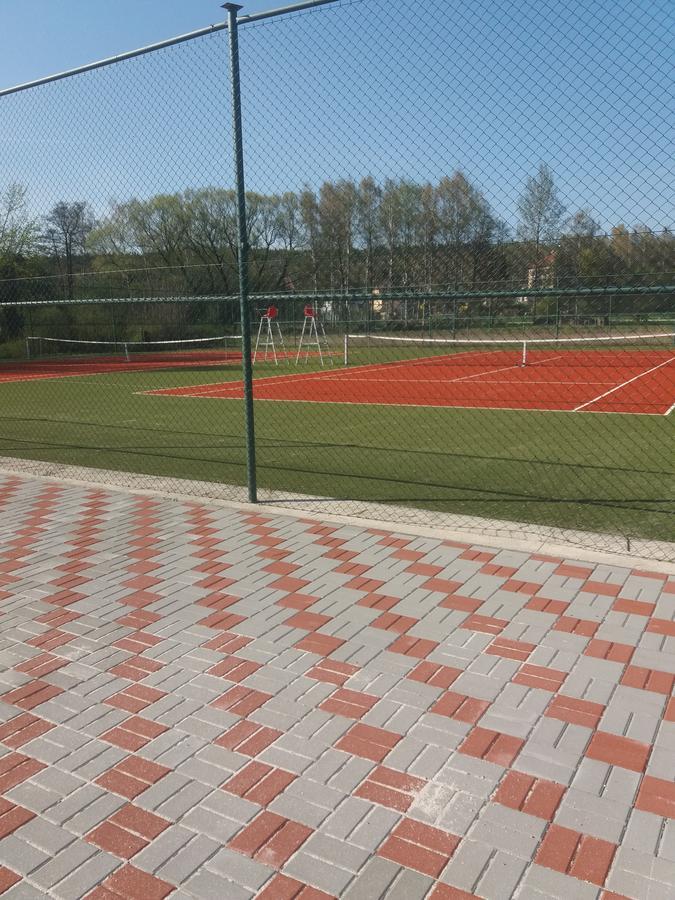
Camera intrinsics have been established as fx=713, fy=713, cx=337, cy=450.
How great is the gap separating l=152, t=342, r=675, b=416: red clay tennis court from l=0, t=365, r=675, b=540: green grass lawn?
1384 millimetres

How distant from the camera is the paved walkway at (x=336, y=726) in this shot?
7.16 ft

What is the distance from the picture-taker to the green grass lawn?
248 inches

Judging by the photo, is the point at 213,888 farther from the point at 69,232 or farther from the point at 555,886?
the point at 69,232

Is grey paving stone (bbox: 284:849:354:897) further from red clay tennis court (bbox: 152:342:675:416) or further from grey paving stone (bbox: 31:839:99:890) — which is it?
red clay tennis court (bbox: 152:342:675:416)

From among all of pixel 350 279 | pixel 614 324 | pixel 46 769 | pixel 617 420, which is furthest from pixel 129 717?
pixel 614 324

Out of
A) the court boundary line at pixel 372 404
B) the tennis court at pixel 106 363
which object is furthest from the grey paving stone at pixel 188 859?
the tennis court at pixel 106 363

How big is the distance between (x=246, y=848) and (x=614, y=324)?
47.9 feet

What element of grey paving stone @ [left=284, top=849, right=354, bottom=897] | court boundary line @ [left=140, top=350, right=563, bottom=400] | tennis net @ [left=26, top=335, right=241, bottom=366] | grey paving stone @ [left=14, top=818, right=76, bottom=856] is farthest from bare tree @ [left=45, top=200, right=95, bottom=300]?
tennis net @ [left=26, top=335, right=241, bottom=366]

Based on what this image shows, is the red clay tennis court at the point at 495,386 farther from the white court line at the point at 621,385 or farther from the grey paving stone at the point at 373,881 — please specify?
the grey paving stone at the point at 373,881

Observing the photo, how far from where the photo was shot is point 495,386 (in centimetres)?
1795

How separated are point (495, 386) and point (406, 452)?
968 cm

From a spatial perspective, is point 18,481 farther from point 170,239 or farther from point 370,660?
point 170,239

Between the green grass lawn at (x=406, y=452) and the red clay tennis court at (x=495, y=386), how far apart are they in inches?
54.5

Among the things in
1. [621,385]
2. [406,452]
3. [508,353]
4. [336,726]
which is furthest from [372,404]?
[508,353]
